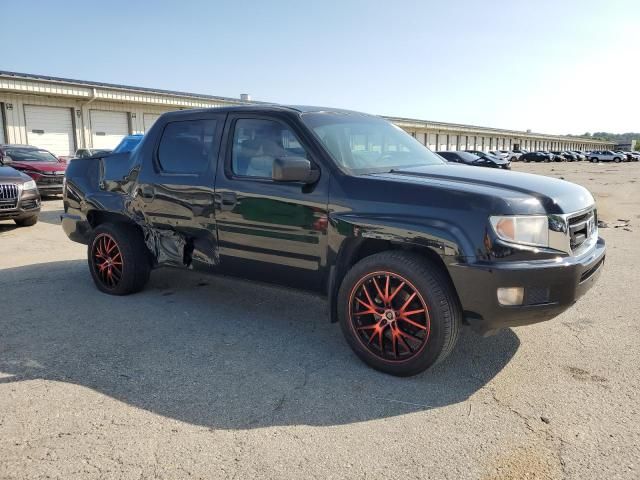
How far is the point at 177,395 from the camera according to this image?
317cm

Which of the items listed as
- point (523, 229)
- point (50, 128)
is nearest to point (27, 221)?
point (523, 229)

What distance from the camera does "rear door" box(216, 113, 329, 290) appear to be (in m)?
3.73

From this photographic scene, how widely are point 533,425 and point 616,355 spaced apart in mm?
1367

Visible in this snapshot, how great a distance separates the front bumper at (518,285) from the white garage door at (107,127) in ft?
85.9

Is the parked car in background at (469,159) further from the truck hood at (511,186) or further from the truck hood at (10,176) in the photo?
the truck hood at (511,186)

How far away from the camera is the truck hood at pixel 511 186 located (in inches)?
122

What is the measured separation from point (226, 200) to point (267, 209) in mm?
435

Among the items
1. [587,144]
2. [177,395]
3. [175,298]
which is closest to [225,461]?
[177,395]

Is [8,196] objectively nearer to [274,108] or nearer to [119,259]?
[119,259]

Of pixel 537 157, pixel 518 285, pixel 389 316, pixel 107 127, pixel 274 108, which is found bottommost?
pixel 389 316

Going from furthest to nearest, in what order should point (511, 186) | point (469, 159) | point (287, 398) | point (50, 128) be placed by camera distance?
point (469, 159)
point (50, 128)
point (511, 186)
point (287, 398)

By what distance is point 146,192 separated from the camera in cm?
475

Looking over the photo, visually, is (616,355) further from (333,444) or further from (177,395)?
(177,395)

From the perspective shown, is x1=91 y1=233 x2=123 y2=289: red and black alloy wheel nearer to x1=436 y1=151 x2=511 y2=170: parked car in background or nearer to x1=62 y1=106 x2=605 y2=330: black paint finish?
x1=62 y1=106 x2=605 y2=330: black paint finish
